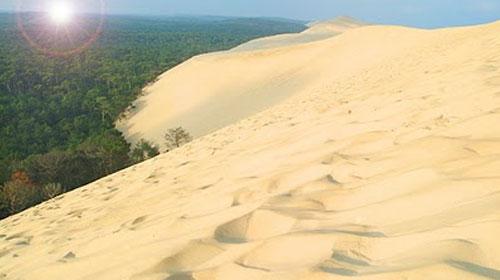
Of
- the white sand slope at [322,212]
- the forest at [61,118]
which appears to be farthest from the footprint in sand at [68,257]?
the forest at [61,118]

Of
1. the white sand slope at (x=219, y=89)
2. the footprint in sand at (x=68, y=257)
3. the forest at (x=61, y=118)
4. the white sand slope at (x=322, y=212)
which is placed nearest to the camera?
the white sand slope at (x=322, y=212)

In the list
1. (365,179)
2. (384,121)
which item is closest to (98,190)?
(384,121)

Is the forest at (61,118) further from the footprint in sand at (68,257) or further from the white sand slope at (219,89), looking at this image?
the footprint in sand at (68,257)

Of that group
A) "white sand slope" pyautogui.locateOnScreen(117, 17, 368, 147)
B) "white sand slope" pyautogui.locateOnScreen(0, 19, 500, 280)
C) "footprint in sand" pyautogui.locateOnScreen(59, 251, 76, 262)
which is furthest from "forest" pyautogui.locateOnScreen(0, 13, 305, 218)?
"footprint in sand" pyautogui.locateOnScreen(59, 251, 76, 262)

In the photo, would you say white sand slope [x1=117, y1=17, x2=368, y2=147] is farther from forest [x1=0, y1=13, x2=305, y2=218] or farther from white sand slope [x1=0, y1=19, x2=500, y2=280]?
white sand slope [x1=0, y1=19, x2=500, y2=280]

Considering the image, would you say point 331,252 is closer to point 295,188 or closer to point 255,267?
point 255,267

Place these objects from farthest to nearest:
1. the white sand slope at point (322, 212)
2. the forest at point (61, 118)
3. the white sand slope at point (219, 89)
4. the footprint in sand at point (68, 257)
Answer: the white sand slope at point (219, 89), the forest at point (61, 118), the footprint in sand at point (68, 257), the white sand slope at point (322, 212)

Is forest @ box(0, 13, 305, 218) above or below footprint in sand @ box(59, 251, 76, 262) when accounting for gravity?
below
